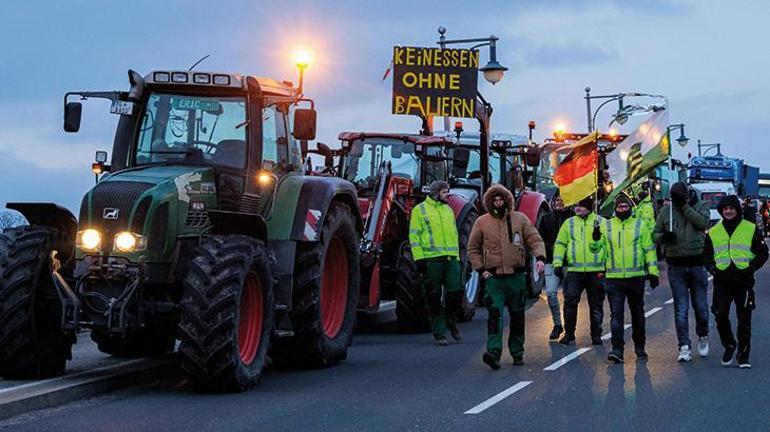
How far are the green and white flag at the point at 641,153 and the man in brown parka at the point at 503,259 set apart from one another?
2673 millimetres

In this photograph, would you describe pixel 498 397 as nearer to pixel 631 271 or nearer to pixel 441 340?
pixel 631 271

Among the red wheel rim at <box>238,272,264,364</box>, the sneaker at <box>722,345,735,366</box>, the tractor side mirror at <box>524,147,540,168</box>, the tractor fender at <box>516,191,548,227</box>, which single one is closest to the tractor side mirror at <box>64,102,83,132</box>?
the red wheel rim at <box>238,272,264,364</box>

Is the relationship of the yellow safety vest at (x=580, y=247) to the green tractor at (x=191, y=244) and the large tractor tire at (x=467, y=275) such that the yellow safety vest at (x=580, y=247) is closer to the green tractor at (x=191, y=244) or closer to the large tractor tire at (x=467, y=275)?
the large tractor tire at (x=467, y=275)

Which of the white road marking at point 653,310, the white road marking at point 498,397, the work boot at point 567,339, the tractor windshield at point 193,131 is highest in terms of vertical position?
the tractor windshield at point 193,131

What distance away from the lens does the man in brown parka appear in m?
13.9

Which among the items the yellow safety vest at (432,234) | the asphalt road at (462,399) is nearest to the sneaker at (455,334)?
the yellow safety vest at (432,234)

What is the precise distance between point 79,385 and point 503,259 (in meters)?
4.57

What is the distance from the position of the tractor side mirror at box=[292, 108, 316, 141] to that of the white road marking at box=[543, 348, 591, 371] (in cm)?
335

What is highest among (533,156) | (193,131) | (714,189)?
(714,189)

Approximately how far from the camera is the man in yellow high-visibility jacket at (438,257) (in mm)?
16281

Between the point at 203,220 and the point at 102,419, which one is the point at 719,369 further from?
the point at 102,419

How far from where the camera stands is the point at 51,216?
40.3 feet

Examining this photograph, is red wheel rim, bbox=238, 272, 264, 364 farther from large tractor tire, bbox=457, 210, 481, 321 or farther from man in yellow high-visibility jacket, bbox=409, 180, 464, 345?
large tractor tire, bbox=457, 210, 481, 321

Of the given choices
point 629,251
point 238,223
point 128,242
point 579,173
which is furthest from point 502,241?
point 128,242
